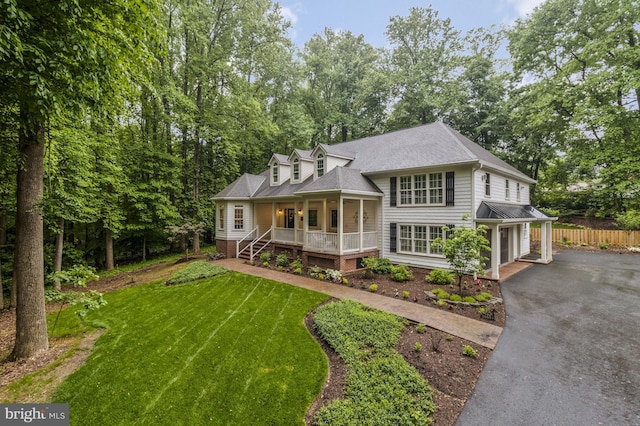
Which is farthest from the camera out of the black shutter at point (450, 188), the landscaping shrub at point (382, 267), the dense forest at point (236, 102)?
the landscaping shrub at point (382, 267)

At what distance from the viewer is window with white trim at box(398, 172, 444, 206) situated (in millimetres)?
11516

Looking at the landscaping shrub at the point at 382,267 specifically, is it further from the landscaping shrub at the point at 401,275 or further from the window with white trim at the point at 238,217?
the window with white trim at the point at 238,217

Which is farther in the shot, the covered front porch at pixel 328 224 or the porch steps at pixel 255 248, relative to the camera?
the porch steps at pixel 255 248

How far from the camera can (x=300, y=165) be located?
15469mm

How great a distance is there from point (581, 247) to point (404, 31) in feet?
78.9

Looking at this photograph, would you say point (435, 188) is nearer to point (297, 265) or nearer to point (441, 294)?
point (441, 294)

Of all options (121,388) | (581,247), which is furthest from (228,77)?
(581,247)

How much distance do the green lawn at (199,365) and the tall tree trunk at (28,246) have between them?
1304mm

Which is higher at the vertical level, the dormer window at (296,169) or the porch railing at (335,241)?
the dormer window at (296,169)

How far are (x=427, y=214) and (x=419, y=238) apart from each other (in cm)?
121

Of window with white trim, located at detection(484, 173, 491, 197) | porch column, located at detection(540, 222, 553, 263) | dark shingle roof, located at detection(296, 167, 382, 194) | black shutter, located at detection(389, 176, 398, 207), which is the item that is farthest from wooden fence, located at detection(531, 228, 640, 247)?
dark shingle roof, located at detection(296, 167, 382, 194)

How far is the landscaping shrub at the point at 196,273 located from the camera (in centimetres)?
1112

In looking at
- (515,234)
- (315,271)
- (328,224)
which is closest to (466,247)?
(315,271)

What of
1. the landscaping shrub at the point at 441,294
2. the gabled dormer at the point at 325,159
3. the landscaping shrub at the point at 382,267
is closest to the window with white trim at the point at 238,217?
the gabled dormer at the point at 325,159
